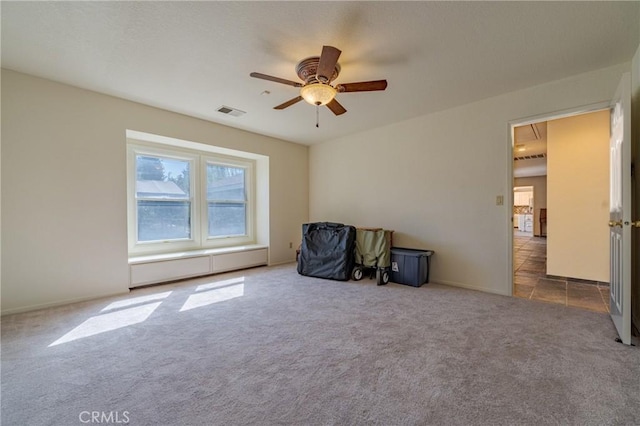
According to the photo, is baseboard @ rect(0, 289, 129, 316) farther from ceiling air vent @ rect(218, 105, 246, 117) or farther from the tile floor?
the tile floor

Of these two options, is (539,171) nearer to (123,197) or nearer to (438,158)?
(438,158)

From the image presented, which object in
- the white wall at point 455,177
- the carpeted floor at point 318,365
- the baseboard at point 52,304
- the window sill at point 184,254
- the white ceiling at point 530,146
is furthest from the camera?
the white ceiling at point 530,146

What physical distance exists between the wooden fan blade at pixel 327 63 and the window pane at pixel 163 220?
11.4 feet

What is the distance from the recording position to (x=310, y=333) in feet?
7.70

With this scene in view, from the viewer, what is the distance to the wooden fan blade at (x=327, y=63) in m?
1.93

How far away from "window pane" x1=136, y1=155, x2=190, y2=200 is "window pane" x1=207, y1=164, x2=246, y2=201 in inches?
16.1

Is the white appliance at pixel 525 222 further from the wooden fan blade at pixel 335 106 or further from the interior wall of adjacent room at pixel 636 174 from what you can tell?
the wooden fan blade at pixel 335 106

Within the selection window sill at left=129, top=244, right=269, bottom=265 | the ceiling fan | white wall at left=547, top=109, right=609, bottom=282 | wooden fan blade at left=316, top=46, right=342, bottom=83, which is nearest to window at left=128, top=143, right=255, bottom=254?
window sill at left=129, top=244, right=269, bottom=265

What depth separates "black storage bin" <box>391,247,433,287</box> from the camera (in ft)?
12.2

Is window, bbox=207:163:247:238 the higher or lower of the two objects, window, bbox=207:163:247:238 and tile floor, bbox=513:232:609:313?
the higher

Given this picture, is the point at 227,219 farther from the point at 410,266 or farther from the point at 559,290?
the point at 559,290

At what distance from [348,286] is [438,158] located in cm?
229

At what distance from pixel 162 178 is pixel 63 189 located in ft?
4.67

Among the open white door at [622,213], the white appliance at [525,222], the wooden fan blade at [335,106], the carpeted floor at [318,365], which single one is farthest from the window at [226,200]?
the white appliance at [525,222]
